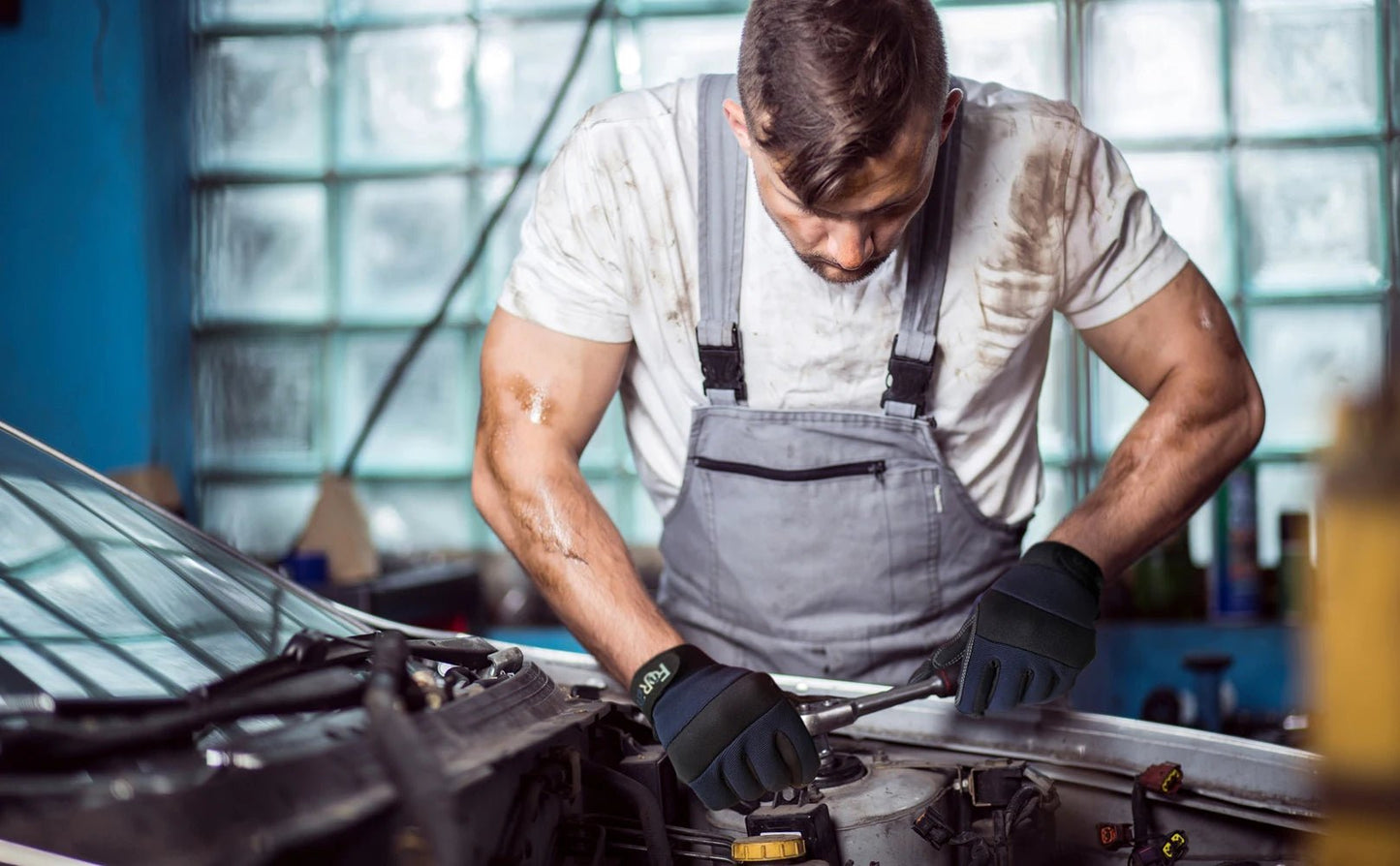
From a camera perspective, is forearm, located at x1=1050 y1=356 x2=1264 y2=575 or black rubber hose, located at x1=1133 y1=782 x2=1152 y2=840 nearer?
black rubber hose, located at x1=1133 y1=782 x2=1152 y2=840

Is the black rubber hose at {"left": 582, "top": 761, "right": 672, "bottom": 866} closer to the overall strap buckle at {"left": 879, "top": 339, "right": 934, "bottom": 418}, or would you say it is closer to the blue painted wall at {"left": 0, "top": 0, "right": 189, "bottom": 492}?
the overall strap buckle at {"left": 879, "top": 339, "right": 934, "bottom": 418}

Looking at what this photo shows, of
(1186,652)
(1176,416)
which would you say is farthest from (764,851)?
(1186,652)

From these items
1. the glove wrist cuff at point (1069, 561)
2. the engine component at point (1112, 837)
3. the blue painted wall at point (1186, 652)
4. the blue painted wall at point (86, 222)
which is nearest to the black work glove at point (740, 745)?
the engine component at point (1112, 837)

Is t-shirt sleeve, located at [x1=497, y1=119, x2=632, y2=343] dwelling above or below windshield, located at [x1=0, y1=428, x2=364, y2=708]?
Result: above

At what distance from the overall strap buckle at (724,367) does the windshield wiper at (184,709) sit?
73 cm

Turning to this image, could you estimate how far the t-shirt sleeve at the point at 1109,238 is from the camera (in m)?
1.64

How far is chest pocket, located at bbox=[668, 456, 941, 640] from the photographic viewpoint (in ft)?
5.34

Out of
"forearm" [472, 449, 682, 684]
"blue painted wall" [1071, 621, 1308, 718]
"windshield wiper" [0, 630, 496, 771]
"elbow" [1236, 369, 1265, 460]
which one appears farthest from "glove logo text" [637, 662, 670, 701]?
"blue painted wall" [1071, 621, 1308, 718]

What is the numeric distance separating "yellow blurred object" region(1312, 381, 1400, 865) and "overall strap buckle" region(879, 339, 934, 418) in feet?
3.25

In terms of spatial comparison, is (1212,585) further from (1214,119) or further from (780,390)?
(780,390)

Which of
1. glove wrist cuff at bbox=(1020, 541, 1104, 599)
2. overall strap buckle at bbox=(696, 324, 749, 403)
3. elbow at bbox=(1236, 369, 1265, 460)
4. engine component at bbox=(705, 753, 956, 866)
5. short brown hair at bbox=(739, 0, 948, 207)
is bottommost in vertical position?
engine component at bbox=(705, 753, 956, 866)

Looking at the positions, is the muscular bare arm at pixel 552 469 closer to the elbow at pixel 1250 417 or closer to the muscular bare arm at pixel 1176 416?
the muscular bare arm at pixel 1176 416

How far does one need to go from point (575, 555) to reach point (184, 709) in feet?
2.52

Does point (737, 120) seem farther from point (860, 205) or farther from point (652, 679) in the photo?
point (652, 679)
